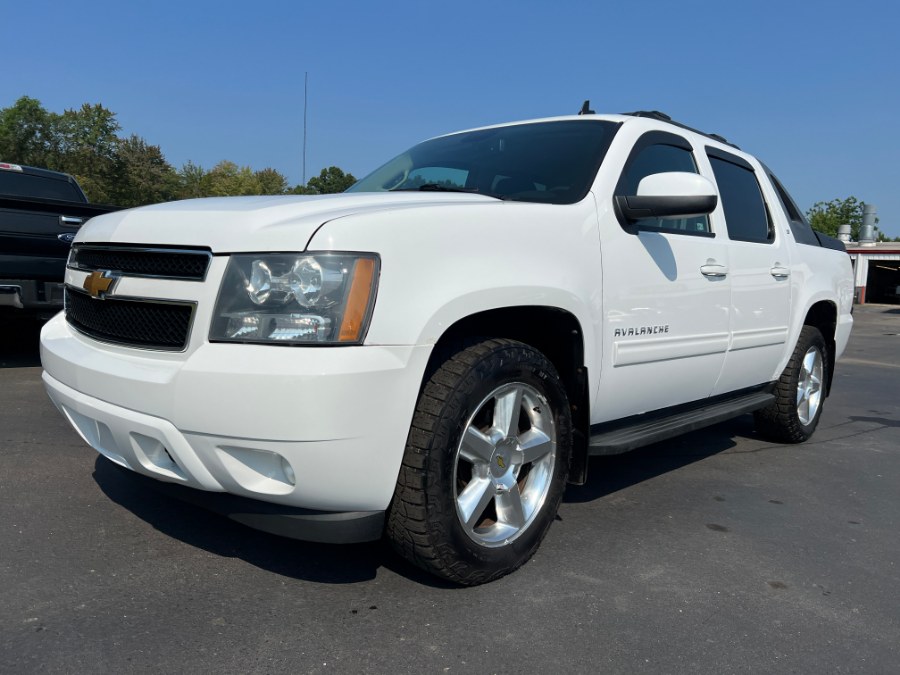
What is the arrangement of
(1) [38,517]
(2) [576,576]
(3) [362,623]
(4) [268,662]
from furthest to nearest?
1. (1) [38,517]
2. (2) [576,576]
3. (3) [362,623]
4. (4) [268,662]

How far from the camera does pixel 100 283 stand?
8.17 feet

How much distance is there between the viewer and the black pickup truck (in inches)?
215

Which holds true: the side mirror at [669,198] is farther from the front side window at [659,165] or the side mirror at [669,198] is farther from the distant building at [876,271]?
the distant building at [876,271]

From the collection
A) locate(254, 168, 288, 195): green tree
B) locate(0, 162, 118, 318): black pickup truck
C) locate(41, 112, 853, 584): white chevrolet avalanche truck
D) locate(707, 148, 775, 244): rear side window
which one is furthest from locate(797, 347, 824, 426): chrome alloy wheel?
locate(254, 168, 288, 195): green tree

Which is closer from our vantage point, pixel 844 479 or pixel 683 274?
pixel 683 274

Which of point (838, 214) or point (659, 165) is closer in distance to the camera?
point (659, 165)

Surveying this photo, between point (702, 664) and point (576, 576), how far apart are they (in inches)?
24.7

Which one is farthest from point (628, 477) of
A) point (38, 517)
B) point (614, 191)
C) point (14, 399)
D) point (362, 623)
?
point (14, 399)

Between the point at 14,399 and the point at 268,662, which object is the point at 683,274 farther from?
the point at 14,399

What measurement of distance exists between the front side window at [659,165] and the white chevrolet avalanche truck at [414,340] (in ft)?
0.06

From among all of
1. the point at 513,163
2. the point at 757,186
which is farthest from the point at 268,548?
the point at 757,186

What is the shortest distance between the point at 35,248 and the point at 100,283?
3715 millimetres

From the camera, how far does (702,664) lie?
2.13 m

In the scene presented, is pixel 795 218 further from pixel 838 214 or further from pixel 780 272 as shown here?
pixel 838 214
